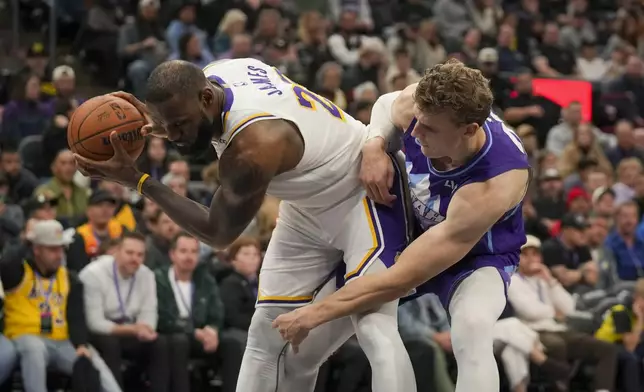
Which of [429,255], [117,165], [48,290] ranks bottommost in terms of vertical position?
[48,290]

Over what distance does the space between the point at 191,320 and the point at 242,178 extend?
4.27 meters

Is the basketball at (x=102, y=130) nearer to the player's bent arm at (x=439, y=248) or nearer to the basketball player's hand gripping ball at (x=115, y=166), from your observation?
the basketball player's hand gripping ball at (x=115, y=166)

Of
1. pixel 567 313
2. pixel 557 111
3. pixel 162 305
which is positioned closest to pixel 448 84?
pixel 162 305

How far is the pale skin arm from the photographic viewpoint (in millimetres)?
4863

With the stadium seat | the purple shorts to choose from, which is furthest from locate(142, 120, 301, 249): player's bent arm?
the stadium seat

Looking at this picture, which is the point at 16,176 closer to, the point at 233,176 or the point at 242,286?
the point at 242,286

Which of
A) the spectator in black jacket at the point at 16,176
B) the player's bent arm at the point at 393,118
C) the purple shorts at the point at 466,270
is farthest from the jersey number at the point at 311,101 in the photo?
the spectator in black jacket at the point at 16,176

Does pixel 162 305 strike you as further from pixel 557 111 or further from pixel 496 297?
pixel 557 111

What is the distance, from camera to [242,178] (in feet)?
15.6

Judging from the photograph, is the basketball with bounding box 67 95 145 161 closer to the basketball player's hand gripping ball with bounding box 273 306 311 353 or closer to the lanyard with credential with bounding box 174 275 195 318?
the basketball player's hand gripping ball with bounding box 273 306 311 353

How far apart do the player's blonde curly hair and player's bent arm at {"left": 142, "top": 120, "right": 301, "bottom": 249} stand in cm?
62

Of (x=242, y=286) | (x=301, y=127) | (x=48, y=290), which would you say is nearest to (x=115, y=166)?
(x=301, y=127)

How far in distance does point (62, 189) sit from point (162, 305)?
2.18 metres

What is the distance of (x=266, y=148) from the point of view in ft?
15.8
